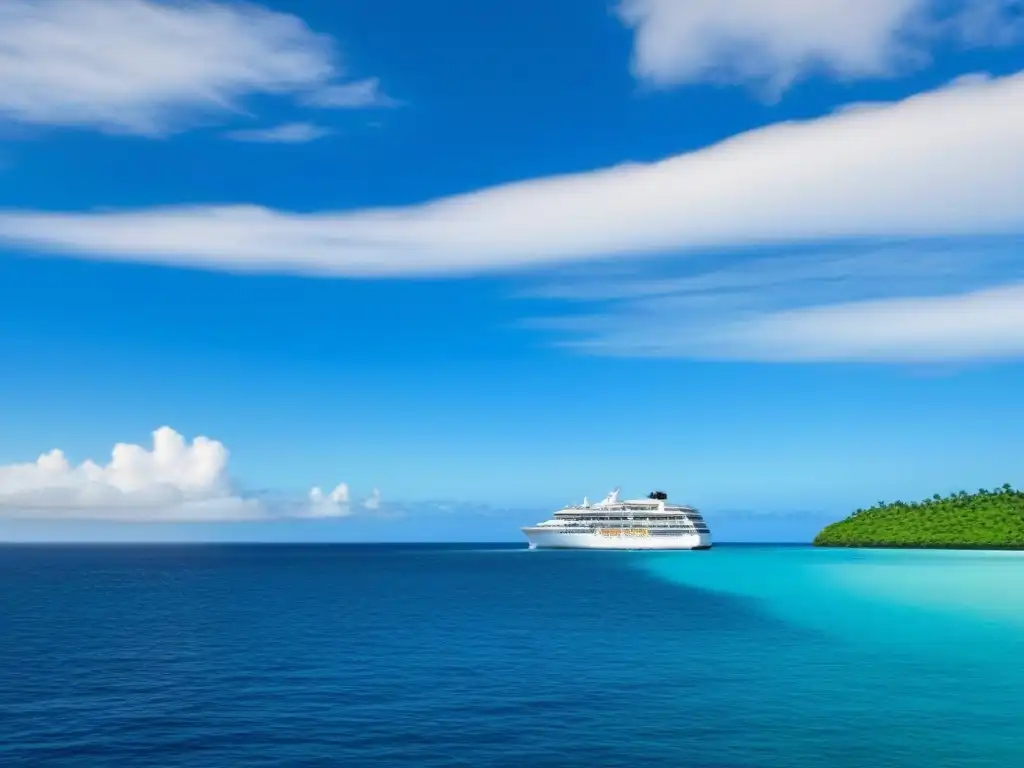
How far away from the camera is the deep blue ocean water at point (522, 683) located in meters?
34.4

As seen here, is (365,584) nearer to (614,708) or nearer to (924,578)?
(924,578)

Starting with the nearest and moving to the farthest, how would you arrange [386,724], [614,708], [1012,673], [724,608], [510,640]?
[386,724] < [614,708] < [1012,673] < [510,640] < [724,608]

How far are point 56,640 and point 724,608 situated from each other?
59.7 metres

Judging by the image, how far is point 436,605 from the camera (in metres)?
97.9

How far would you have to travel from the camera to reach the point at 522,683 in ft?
158

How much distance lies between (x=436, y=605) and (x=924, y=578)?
254 ft

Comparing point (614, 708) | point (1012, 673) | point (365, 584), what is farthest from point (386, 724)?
point (365, 584)

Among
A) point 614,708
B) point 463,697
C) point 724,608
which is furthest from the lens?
point 724,608

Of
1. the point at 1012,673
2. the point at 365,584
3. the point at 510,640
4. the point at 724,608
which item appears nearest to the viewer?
the point at 1012,673

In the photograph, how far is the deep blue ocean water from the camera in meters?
34.4

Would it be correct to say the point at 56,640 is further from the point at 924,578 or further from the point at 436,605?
the point at 924,578

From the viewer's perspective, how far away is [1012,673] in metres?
51.2

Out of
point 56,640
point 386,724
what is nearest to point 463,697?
point 386,724

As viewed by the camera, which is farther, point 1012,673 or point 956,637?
point 956,637
